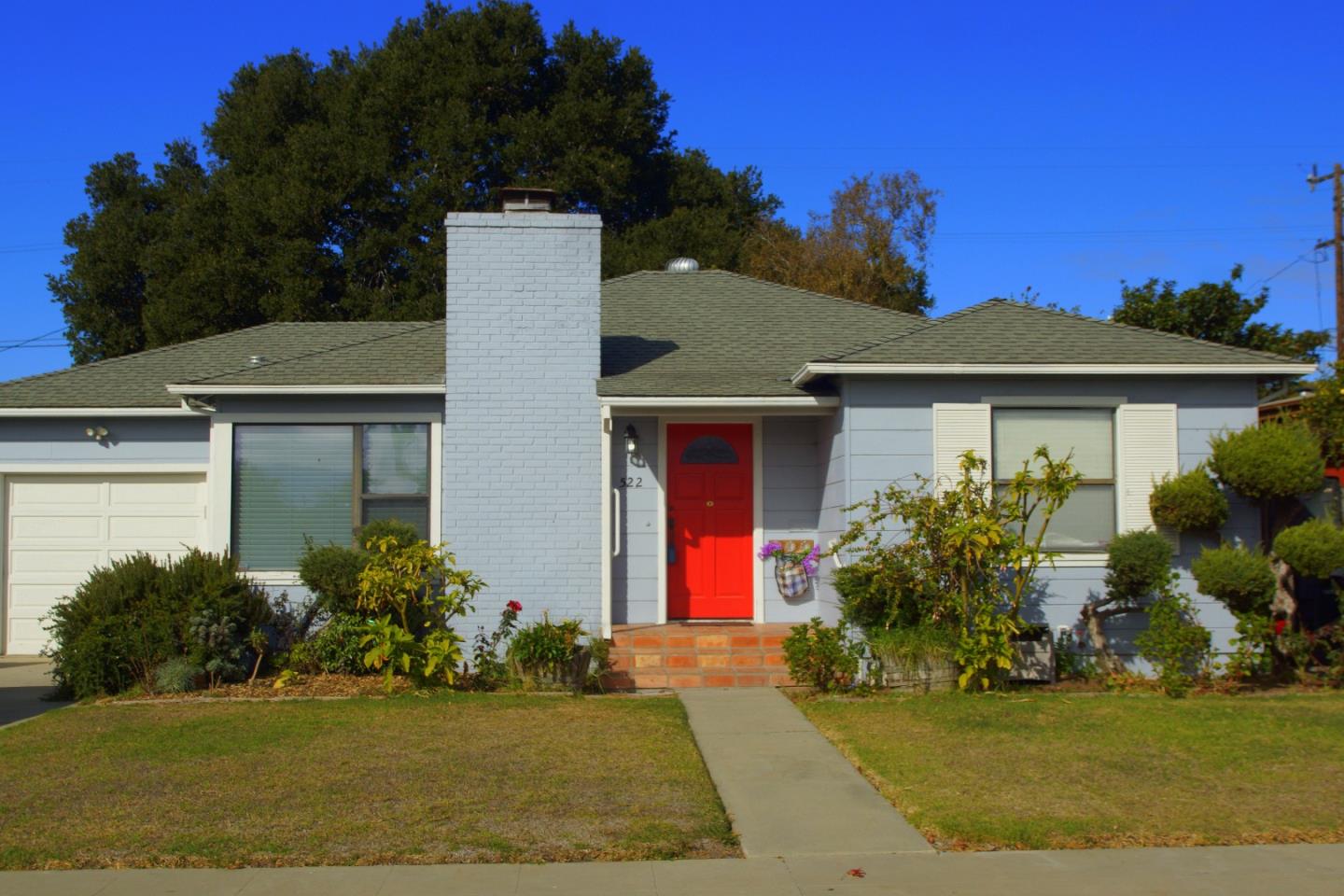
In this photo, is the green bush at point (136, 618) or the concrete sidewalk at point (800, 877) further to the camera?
the green bush at point (136, 618)

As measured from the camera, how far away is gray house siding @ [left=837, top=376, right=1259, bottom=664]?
37.4ft

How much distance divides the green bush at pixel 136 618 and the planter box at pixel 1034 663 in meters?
7.16

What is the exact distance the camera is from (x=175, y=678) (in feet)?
35.1

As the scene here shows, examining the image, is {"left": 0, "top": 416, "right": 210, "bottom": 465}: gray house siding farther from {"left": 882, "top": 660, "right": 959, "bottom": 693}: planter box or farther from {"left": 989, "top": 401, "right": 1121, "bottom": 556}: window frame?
{"left": 989, "top": 401, "right": 1121, "bottom": 556}: window frame

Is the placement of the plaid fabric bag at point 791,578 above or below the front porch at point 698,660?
above

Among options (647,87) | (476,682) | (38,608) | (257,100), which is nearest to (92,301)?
(257,100)

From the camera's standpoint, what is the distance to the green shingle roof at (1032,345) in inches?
448

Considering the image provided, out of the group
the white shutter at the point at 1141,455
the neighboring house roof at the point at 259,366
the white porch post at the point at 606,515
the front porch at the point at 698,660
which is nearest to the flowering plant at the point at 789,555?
the front porch at the point at 698,660

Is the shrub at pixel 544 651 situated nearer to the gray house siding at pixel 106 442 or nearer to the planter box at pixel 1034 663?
the planter box at pixel 1034 663

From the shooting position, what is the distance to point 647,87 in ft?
100

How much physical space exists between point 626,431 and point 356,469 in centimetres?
285

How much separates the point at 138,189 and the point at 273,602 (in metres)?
24.1

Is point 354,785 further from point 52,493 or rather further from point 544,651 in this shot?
point 52,493

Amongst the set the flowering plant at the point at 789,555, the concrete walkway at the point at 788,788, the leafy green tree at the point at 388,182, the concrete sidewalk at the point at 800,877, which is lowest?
the concrete sidewalk at the point at 800,877
